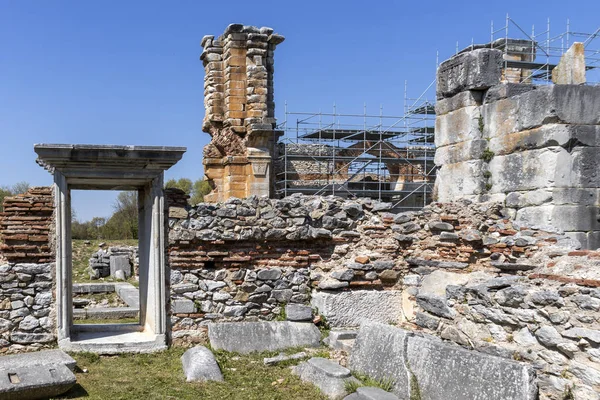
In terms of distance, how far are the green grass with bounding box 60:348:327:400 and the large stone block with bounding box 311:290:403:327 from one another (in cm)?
118

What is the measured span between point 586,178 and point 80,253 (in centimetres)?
Result: 1891

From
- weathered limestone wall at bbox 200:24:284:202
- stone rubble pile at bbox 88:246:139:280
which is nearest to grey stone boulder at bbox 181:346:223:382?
weathered limestone wall at bbox 200:24:284:202

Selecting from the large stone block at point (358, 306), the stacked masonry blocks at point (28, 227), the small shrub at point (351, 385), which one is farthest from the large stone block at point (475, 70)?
the stacked masonry blocks at point (28, 227)

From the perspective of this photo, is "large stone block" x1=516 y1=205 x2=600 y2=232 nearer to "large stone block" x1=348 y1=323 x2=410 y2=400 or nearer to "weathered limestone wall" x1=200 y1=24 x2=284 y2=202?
"large stone block" x1=348 y1=323 x2=410 y2=400

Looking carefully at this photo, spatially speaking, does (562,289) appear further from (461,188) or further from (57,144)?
(57,144)

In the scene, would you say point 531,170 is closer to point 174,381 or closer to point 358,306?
point 358,306

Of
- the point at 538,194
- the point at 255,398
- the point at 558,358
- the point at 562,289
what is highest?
the point at 538,194

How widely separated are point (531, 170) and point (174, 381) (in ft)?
17.3

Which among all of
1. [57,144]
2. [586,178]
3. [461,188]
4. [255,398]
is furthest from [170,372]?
[586,178]

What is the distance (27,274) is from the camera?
8.20 metres

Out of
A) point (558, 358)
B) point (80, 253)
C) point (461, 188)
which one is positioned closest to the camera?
point (558, 358)

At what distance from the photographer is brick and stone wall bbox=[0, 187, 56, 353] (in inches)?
321

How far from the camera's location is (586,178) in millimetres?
8164

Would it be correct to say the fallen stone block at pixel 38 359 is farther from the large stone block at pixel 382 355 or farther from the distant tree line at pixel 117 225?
the distant tree line at pixel 117 225
